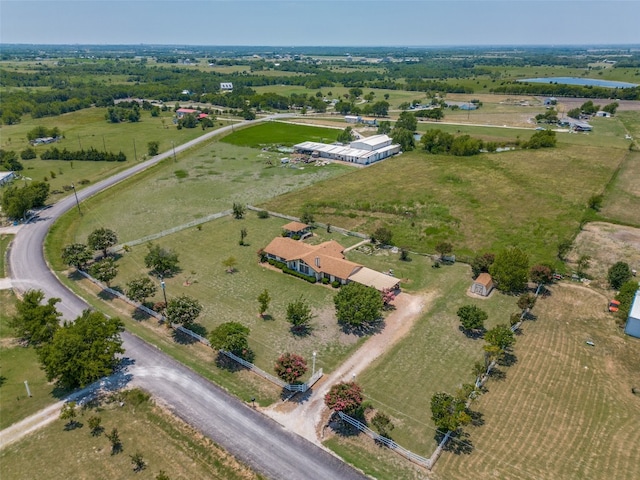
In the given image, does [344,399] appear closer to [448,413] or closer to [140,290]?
[448,413]

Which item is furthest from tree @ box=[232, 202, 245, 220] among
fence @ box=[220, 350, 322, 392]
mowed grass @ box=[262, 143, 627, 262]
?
fence @ box=[220, 350, 322, 392]

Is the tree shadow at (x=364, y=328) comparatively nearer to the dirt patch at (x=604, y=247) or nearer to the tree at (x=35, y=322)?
the tree at (x=35, y=322)

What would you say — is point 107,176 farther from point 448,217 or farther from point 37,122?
point 37,122

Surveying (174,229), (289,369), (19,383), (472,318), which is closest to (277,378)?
(289,369)

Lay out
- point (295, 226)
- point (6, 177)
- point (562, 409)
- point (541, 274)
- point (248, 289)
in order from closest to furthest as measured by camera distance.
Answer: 1. point (562, 409)
2. point (541, 274)
3. point (248, 289)
4. point (295, 226)
5. point (6, 177)

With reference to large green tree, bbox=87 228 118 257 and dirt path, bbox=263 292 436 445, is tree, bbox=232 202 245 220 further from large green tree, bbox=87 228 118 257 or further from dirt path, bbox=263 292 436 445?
dirt path, bbox=263 292 436 445

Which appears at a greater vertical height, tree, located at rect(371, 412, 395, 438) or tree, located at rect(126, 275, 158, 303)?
tree, located at rect(126, 275, 158, 303)

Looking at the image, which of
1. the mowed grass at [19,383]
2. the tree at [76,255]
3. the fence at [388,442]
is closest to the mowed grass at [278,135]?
the tree at [76,255]
